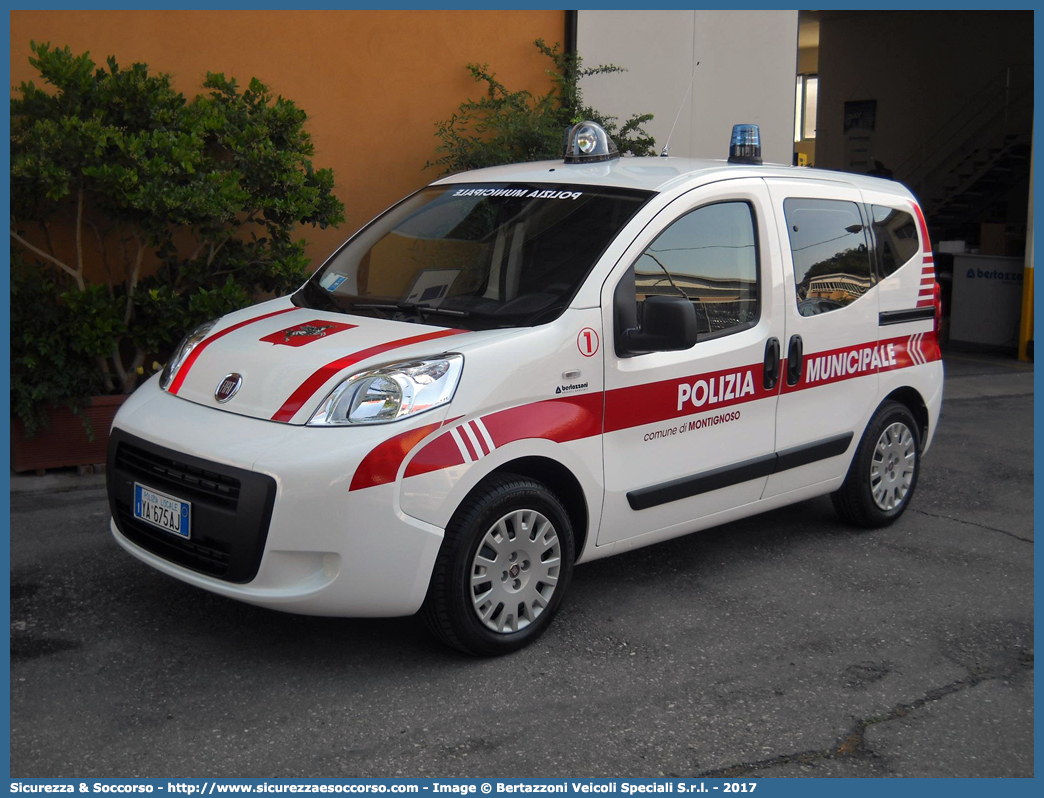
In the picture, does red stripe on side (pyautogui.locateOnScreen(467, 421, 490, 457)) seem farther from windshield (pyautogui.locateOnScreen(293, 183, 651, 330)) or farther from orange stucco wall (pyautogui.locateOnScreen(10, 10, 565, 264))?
orange stucco wall (pyautogui.locateOnScreen(10, 10, 565, 264))

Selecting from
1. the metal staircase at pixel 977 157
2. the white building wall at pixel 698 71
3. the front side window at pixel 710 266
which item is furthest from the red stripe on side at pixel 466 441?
the metal staircase at pixel 977 157

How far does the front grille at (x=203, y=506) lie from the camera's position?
3355mm

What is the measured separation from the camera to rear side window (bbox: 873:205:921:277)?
5.24m

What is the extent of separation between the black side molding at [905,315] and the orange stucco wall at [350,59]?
3790 millimetres

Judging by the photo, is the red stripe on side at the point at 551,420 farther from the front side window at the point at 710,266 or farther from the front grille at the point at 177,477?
the front grille at the point at 177,477

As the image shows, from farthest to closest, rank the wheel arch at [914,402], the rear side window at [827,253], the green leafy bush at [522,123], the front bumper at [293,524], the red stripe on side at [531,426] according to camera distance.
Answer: the green leafy bush at [522,123], the wheel arch at [914,402], the rear side window at [827,253], the red stripe on side at [531,426], the front bumper at [293,524]

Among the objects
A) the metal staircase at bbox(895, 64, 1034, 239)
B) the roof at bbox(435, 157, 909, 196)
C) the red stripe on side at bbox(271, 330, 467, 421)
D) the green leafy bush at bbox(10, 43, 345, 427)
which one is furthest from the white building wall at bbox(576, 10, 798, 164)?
the metal staircase at bbox(895, 64, 1034, 239)

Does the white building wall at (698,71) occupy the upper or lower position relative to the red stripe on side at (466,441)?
upper

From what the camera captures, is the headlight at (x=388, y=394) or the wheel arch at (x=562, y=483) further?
the wheel arch at (x=562, y=483)

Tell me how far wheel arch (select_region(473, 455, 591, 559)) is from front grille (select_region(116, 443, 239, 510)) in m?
0.85

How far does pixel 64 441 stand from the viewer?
5.96 metres

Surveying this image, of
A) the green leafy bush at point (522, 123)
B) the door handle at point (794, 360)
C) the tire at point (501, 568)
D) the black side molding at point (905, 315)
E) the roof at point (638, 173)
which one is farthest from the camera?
the green leafy bush at point (522, 123)

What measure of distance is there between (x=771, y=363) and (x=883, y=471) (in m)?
1.22

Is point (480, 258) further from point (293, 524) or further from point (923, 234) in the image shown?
point (923, 234)
